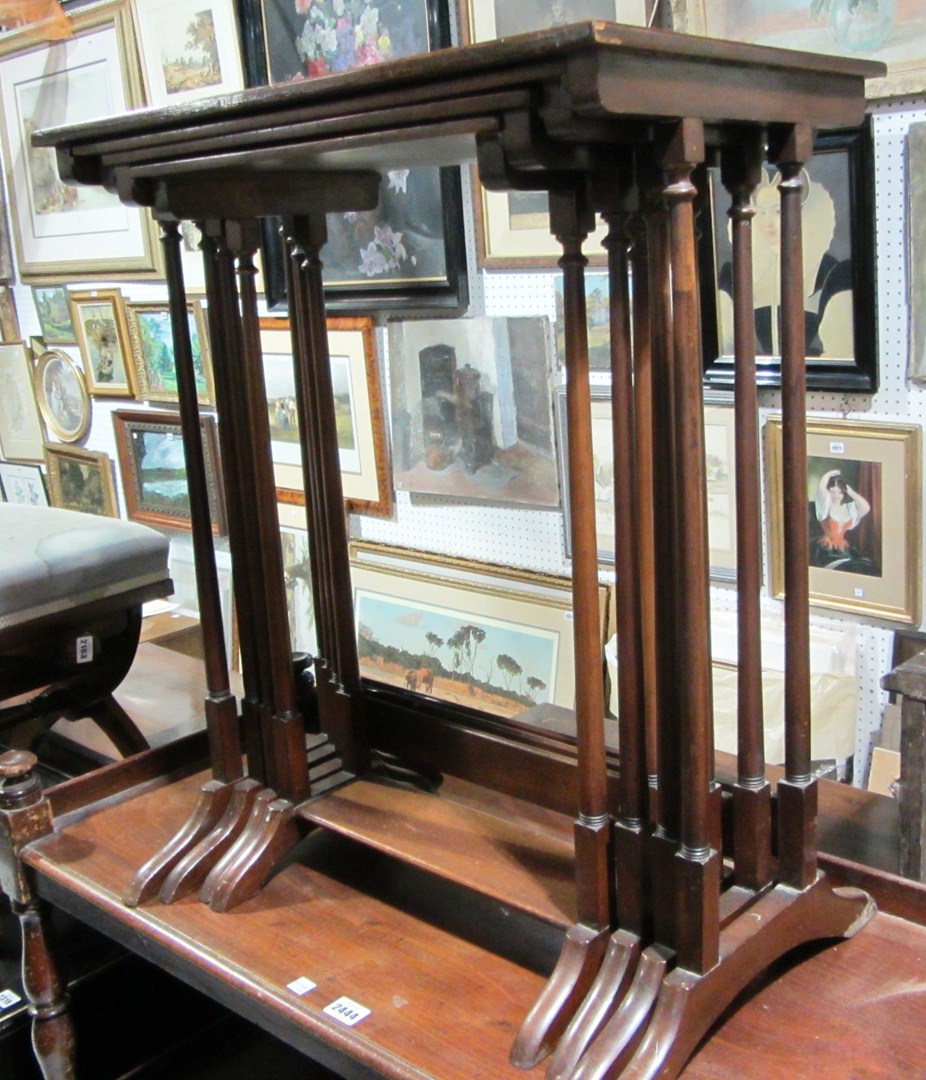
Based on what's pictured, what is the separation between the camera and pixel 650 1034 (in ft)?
2.92

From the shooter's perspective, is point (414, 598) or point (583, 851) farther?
point (414, 598)

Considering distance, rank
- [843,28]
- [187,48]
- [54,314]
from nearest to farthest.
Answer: [843,28]
[187,48]
[54,314]

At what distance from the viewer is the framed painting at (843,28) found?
1354 mm

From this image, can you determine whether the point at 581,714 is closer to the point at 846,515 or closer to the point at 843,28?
the point at 846,515

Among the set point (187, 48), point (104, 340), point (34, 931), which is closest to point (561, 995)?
point (34, 931)

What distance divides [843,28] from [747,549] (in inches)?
31.5

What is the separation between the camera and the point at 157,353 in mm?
2721

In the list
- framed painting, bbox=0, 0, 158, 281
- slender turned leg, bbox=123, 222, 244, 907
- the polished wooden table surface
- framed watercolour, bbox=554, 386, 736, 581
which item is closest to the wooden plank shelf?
the polished wooden table surface

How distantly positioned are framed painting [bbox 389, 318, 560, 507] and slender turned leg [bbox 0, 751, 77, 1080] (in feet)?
3.04

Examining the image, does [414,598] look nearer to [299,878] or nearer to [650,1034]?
[299,878]

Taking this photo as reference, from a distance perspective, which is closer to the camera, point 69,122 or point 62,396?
point 69,122

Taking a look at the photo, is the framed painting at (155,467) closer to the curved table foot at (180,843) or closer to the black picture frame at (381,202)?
the black picture frame at (381,202)

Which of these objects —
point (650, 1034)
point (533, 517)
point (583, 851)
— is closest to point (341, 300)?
point (533, 517)

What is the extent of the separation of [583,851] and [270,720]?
442 millimetres
